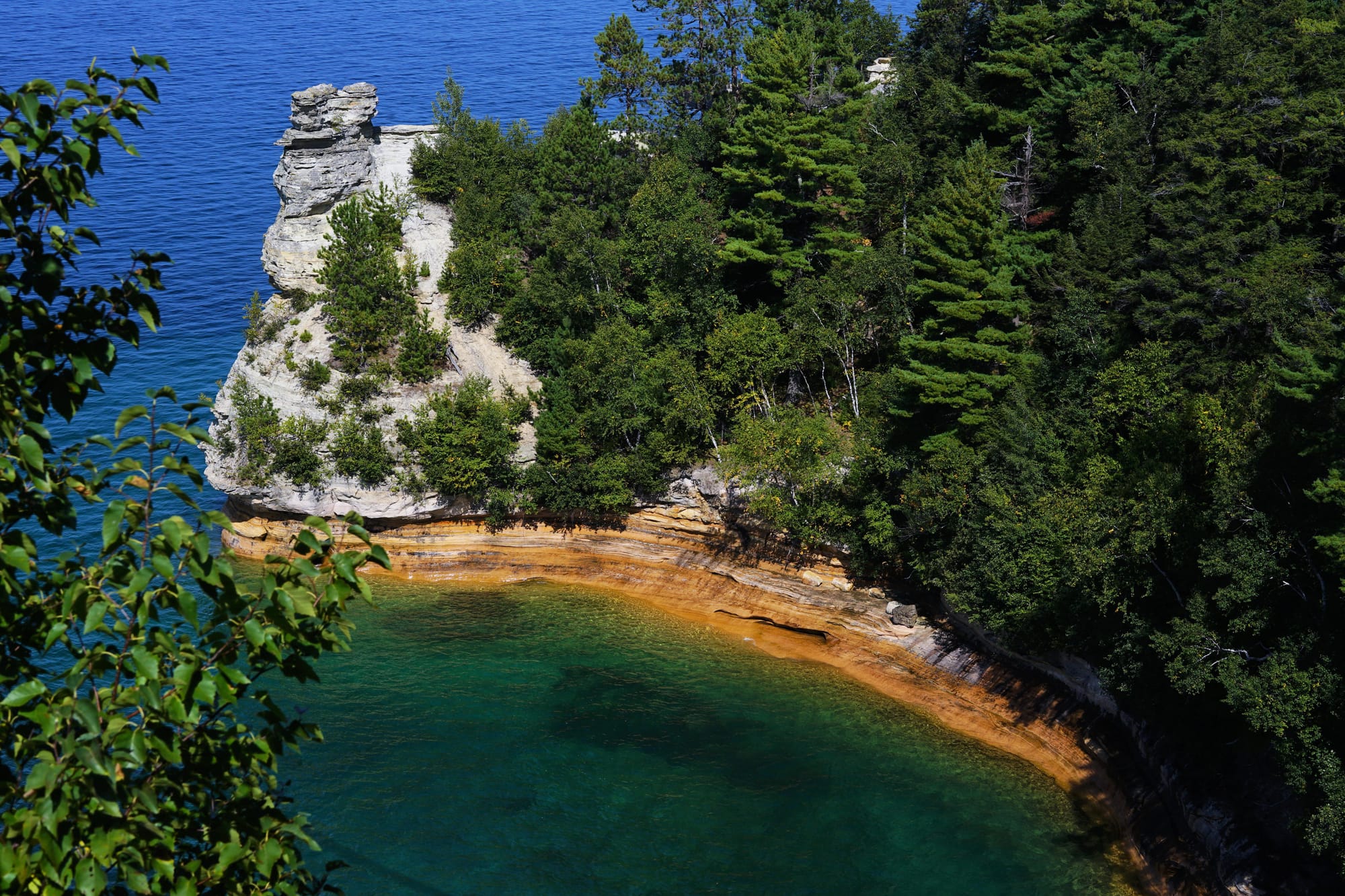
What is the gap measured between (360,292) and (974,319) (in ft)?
100

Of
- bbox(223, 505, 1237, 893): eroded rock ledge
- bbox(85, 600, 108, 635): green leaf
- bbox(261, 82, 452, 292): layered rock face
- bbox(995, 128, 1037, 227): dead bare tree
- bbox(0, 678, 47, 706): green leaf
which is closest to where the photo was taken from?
bbox(0, 678, 47, 706): green leaf

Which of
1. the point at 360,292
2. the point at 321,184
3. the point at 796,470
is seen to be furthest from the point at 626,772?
the point at 321,184

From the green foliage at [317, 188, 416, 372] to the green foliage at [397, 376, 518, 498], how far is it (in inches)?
204

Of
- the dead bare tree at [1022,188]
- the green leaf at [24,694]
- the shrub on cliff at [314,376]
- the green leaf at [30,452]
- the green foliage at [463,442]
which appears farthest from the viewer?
the shrub on cliff at [314,376]

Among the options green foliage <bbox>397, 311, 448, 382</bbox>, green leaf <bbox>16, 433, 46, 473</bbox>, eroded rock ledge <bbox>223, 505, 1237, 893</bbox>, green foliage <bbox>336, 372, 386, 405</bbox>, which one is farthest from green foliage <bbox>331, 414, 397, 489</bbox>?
green leaf <bbox>16, 433, 46, 473</bbox>

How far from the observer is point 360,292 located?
2103 inches

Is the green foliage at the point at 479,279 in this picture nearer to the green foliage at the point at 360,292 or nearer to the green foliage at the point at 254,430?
the green foliage at the point at 360,292

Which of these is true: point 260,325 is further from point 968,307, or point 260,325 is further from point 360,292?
point 968,307

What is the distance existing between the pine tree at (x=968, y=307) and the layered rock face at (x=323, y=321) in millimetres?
20504

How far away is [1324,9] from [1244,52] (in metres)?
6.86

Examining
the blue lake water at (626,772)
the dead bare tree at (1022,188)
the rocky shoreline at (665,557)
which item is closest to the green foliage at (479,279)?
the rocky shoreline at (665,557)

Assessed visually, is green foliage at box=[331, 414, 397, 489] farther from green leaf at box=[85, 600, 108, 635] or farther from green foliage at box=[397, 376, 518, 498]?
green leaf at box=[85, 600, 108, 635]

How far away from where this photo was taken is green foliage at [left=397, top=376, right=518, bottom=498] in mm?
49562

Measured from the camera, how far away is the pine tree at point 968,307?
134 ft
